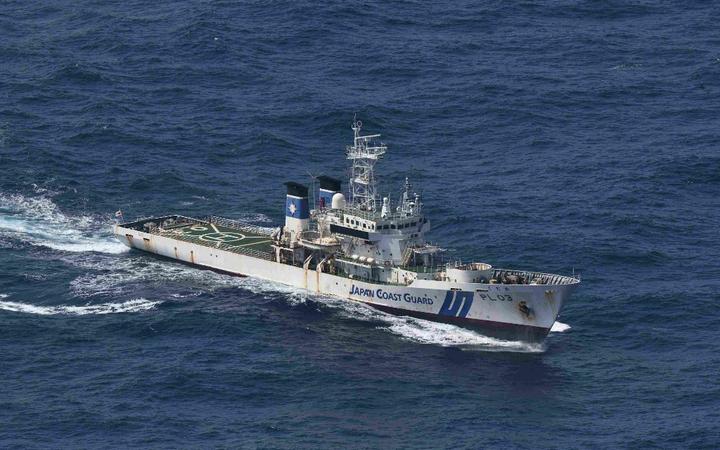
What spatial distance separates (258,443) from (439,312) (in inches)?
1372

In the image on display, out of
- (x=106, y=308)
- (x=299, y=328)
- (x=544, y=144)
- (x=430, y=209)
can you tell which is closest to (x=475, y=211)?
(x=430, y=209)

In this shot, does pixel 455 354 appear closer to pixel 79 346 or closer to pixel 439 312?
pixel 439 312

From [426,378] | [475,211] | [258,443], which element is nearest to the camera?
[258,443]

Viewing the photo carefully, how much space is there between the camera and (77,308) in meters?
156

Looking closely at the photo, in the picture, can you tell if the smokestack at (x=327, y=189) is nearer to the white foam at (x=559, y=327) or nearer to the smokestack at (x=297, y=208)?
the smokestack at (x=297, y=208)

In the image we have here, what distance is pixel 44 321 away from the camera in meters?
152

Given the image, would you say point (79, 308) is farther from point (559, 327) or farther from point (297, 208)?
point (559, 327)

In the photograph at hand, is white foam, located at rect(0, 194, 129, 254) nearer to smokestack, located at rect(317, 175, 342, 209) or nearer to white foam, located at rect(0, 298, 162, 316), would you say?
white foam, located at rect(0, 298, 162, 316)

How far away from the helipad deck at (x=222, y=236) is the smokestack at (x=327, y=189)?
26.7 feet

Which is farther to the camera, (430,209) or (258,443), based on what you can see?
(430,209)

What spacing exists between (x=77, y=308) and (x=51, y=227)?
26.0 metres

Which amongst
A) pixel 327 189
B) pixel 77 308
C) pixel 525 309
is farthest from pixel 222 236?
pixel 525 309

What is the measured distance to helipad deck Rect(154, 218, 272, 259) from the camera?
170000mm

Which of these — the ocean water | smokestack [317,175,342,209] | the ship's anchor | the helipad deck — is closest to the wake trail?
the ocean water
